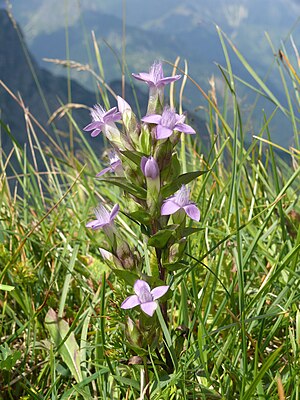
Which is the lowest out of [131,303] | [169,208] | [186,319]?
[186,319]

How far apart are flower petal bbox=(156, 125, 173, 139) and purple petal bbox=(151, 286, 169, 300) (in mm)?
238

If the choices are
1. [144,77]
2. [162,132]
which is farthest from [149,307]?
[144,77]

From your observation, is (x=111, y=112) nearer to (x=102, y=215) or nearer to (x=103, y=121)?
(x=103, y=121)

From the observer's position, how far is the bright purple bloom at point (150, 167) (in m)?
0.79

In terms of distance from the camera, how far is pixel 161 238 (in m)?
0.82

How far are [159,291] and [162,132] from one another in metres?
0.25

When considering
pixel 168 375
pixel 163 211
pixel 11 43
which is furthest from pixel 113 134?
pixel 11 43

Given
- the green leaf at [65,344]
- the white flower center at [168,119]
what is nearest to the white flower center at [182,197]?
the white flower center at [168,119]

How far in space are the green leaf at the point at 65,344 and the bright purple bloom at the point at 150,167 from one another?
450mm

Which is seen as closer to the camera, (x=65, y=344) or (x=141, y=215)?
(x=141, y=215)

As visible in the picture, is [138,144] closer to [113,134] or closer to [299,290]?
[113,134]

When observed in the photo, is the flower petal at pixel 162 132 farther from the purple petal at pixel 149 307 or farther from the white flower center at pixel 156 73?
the purple petal at pixel 149 307

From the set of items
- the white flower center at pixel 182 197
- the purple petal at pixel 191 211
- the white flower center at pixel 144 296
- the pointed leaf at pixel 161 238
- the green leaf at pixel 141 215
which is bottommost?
the white flower center at pixel 144 296

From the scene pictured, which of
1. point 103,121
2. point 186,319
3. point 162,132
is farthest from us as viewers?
point 186,319
